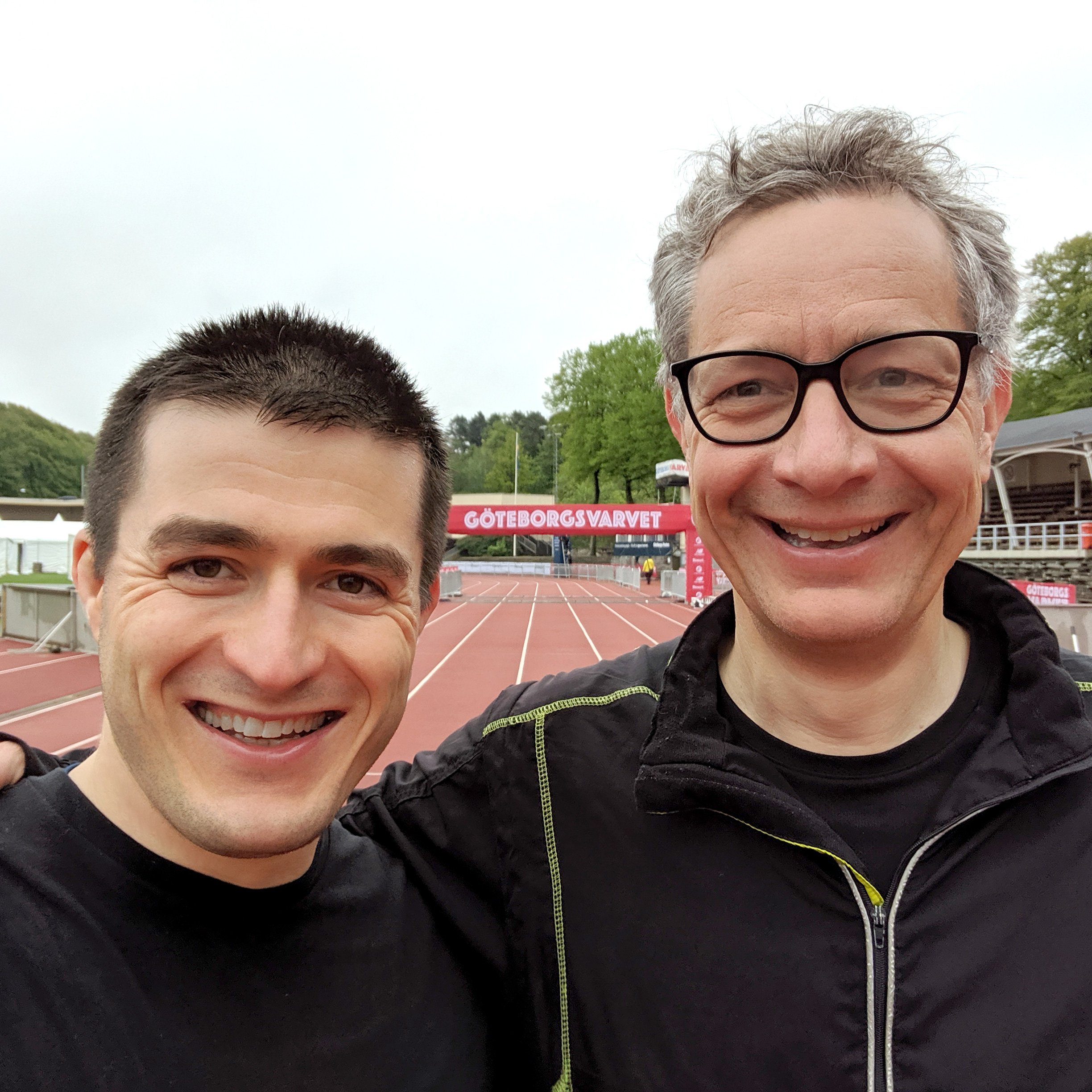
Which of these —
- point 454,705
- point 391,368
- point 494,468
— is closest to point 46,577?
point 454,705

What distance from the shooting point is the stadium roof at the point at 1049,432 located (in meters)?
22.3

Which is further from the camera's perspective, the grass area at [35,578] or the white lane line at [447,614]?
the grass area at [35,578]

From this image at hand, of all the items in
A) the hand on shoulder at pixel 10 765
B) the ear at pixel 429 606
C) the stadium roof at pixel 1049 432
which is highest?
the stadium roof at pixel 1049 432

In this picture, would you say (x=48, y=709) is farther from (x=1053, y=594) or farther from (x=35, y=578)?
(x=35, y=578)

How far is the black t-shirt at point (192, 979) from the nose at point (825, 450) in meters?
1.20

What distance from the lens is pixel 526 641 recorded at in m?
15.4

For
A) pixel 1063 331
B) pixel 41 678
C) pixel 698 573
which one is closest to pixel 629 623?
pixel 698 573

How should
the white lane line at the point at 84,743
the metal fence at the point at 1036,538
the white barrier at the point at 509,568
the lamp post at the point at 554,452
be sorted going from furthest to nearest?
the lamp post at the point at 554,452, the white barrier at the point at 509,568, the metal fence at the point at 1036,538, the white lane line at the point at 84,743

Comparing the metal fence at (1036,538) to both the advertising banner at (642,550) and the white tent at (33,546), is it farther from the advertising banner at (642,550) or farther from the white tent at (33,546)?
the white tent at (33,546)

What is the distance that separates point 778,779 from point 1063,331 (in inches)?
1459

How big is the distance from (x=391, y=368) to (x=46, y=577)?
3142cm

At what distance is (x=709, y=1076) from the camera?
1.31 m

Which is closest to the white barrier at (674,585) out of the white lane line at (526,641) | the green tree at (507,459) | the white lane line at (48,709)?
the white lane line at (526,641)

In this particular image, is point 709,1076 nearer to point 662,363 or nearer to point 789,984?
point 789,984
